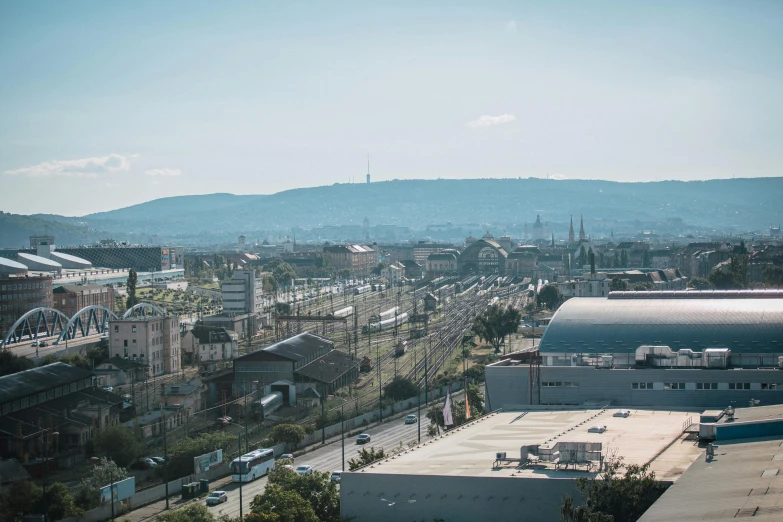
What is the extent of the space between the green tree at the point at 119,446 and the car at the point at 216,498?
3.98 m

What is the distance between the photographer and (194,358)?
145ft

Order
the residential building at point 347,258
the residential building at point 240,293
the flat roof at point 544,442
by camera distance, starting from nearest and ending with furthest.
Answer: the flat roof at point 544,442 → the residential building at point 240,293 → the residential building at point 347,258

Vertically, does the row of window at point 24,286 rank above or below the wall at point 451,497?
above

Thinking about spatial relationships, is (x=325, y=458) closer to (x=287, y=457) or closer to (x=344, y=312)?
(x=287, y=457)

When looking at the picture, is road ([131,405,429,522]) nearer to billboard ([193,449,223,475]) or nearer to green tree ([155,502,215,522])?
billboard ([193,449,223,475])

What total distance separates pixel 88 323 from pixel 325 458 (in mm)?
29547

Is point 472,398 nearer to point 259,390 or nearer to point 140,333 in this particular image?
point 259,390

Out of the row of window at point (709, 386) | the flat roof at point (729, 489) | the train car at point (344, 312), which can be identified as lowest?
the train car at point (344, 312)

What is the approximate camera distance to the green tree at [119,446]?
85.3 feet

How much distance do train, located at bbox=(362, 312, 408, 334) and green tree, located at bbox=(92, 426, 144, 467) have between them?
2896 cm

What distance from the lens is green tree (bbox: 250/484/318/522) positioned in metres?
17.8

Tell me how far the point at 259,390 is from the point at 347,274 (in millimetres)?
72904

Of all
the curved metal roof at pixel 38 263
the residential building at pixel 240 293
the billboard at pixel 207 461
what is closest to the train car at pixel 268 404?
the billboard at pixel 207 461

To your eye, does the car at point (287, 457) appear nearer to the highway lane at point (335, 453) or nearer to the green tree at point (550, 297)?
the highway lane at point (335, 453)
